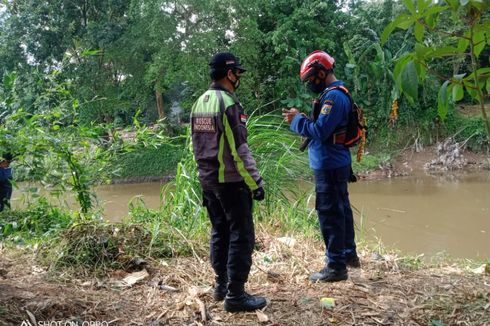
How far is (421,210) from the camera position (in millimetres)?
9758

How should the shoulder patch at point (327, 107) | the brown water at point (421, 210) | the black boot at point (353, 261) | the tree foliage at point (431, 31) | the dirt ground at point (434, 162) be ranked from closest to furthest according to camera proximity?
the tree foliage at point (431, 31)
the shoulder patch at point (327, 107)
the black boot at point (353, 261)
the brown water at point (421, 210)
the dirt ground at point (434, 162)

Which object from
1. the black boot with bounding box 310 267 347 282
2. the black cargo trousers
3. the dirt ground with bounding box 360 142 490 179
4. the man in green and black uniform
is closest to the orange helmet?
the man in green and black uniform

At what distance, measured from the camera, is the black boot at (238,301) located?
247 cm

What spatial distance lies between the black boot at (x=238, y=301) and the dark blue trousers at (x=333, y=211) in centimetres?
65

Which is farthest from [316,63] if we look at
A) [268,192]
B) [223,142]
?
[268,192]

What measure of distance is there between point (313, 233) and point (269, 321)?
1.72 metres

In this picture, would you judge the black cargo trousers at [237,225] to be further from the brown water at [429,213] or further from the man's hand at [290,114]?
the brown water at [429,213]

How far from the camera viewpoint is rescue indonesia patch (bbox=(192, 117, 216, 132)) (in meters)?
2.50

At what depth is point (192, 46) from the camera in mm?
14812

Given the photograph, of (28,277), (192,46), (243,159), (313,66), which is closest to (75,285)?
(28,277)

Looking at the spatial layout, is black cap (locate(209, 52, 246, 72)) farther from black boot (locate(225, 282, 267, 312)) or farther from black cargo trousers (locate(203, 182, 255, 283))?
black boot (locate(225, 282, 267, 312))

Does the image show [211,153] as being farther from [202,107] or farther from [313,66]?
[313,66]

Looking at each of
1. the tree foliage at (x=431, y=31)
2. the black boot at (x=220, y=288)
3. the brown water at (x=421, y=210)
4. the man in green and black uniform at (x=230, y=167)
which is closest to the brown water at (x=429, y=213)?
the brown water at (x=421, y=210)

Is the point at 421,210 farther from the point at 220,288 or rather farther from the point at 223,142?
the point at 223,142
